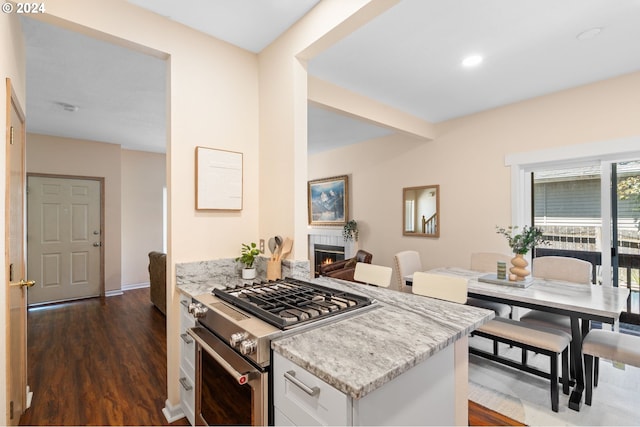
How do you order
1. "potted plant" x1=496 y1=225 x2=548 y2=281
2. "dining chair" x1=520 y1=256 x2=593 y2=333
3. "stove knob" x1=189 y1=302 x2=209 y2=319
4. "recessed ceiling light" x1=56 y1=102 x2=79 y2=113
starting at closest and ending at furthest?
"stove knob" x1=189 y1=302 x2=209 y2=319, "dining chair" x1=520 y1=256 x2=593 y2=333, "potted plant" x1=496 y1=225 x2=548 y2=281, "recessed ceiling light" x1=56 y1=102 x2=79 y2=113

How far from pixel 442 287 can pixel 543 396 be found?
1.31 meters

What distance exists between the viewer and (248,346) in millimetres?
1123

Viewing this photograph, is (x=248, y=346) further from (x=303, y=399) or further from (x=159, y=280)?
(x=159, y=280)

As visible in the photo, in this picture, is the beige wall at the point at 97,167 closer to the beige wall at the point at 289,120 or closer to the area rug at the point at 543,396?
the beige wall at the point at 289,120

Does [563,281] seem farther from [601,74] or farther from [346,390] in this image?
[346,390]

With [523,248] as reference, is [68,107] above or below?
above

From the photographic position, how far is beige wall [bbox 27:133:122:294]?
4676mm

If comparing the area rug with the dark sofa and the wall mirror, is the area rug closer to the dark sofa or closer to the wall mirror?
the wall mirror

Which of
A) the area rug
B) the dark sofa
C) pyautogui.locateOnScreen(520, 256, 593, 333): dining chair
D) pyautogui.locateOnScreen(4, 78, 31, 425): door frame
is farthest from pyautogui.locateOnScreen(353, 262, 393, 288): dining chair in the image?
the dark sofa

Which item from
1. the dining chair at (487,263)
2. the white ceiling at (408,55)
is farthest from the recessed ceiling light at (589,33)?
the dining chair at (487,263)

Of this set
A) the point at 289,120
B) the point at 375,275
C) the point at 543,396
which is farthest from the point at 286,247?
the point at 543,396

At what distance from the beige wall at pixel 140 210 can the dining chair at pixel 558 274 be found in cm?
609

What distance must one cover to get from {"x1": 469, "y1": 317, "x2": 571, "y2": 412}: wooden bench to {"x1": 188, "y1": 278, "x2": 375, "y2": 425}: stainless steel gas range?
4.87 feet

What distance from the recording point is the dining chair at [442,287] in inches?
72.8
